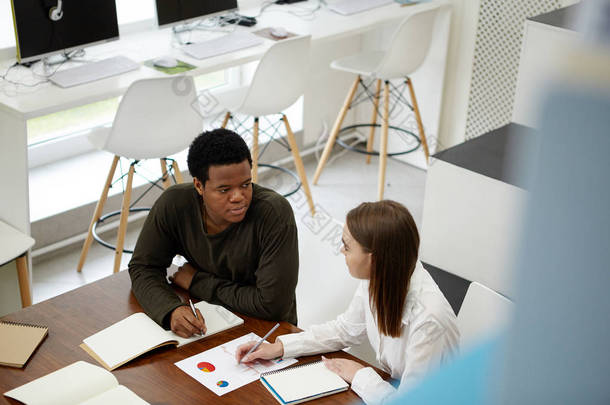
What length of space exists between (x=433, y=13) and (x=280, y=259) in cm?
227

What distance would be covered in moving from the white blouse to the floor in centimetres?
33

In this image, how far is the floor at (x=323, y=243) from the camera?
81.4 inches

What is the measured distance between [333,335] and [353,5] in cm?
272

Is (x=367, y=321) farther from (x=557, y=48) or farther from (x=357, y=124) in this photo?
(x=357, y=124)

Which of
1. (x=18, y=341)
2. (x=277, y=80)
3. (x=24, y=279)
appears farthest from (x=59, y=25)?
(x=18, y=341)

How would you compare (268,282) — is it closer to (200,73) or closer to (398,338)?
(398,338)

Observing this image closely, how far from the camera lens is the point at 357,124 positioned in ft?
14.8

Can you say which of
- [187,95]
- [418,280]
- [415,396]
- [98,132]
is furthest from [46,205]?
[415,396]

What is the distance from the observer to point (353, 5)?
12.9ft

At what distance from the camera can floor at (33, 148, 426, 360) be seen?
2.07 metres

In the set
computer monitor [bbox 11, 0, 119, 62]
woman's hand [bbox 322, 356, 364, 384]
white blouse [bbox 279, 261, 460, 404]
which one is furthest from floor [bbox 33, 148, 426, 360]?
computer monitor [bbox 11, 0, 119, 62]

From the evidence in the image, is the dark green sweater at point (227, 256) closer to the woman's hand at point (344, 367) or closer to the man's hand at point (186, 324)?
the man's hand at point (186, 324)

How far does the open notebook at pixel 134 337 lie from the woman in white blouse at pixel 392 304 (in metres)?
0.16

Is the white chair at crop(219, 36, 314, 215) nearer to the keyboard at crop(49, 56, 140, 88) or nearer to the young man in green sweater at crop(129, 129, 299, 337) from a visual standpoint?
the keyboard at crop(49, 56, 140, 88)
